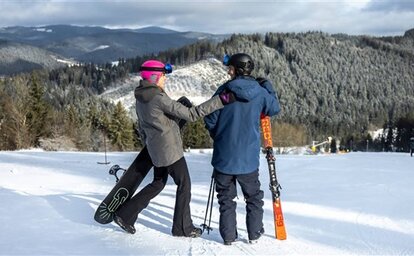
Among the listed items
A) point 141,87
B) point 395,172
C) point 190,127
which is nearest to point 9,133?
point 190,127

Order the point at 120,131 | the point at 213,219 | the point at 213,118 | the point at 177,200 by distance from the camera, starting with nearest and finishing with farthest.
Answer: the point at 213,118 < the point at 177,200 < the point at 213,219 < the point at 120,131

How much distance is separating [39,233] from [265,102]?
2.98 metres

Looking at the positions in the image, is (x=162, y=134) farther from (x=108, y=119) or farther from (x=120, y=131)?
(x=108, y=119)

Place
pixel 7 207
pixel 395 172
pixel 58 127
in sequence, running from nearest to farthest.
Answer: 1. pixel 7 207
2. pixel 395 172
3. pixel 58 127

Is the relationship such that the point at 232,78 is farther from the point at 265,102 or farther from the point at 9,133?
the point at 9,133

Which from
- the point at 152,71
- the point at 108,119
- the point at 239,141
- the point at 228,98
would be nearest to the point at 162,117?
the point at 152,71

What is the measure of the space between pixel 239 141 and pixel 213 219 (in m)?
1.68

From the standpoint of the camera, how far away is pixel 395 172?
37.6ft

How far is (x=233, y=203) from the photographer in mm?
5352

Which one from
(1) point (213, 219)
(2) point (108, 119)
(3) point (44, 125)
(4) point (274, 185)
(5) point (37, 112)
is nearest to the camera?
(4) point (274, 185)

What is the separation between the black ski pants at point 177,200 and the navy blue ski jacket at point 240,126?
47cm

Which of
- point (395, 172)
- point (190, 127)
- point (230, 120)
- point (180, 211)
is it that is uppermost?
point (230, 120)

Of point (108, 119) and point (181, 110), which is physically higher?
point (181, 110)

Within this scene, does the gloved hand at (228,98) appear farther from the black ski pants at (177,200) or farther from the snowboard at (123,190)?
the black ski pants at (177,200)
